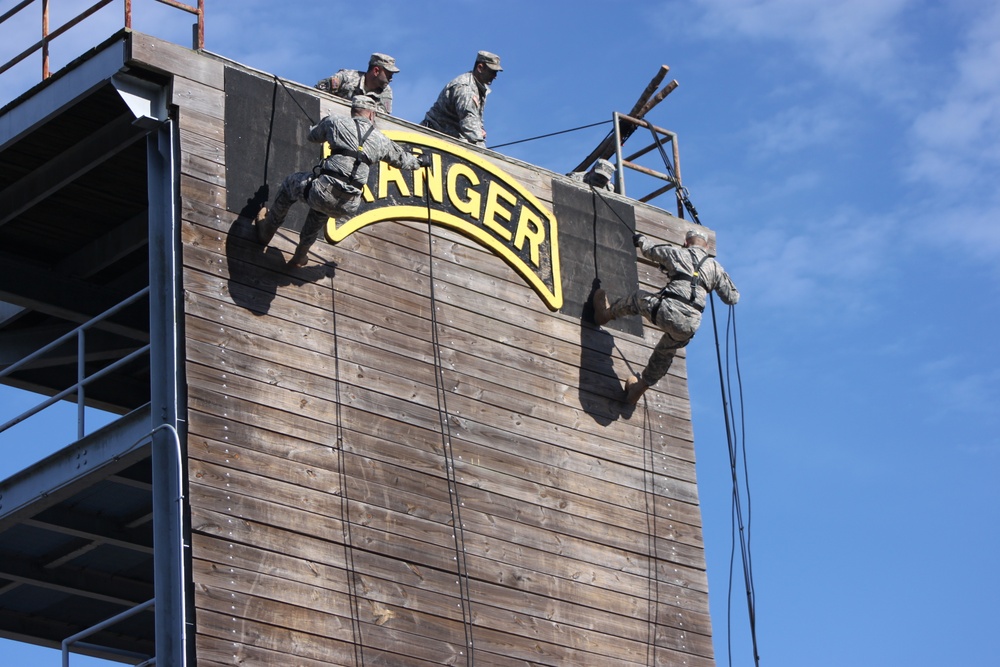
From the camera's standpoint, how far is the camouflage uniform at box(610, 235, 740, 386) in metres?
19.8

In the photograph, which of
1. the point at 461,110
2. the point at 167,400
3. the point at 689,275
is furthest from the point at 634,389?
the point at 167,400

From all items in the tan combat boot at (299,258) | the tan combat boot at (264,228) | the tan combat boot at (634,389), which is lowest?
the tan combat boot at (634,389)

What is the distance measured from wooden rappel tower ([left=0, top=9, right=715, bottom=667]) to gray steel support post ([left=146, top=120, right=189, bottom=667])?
0.09ft

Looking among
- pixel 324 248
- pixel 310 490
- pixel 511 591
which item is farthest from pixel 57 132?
pixel 511 591

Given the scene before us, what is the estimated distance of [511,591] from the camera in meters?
17.9

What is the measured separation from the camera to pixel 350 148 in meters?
17.3

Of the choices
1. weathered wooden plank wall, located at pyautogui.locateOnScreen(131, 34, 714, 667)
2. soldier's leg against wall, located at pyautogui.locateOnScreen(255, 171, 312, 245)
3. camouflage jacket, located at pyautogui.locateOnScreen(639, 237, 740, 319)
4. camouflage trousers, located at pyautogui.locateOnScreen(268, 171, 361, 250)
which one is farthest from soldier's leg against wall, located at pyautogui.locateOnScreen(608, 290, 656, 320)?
soldier's leg against wall, located at pyautogui.locateOnScreen(255, 171, 312, 245)

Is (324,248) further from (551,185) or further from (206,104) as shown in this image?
(551,185)

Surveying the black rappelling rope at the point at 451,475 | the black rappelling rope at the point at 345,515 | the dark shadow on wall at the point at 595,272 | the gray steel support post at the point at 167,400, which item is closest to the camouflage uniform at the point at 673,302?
the dark shadow on wall at the point at 595,272

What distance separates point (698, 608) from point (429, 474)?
11.9ft

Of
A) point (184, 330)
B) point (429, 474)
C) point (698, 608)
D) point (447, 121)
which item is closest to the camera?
point (184, 330)

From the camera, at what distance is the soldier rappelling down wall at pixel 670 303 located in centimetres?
1981

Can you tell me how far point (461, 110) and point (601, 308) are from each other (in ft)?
9.82

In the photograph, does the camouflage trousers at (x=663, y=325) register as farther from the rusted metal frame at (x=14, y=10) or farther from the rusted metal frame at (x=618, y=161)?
the rusted metal frame at (x=14, y=10)
